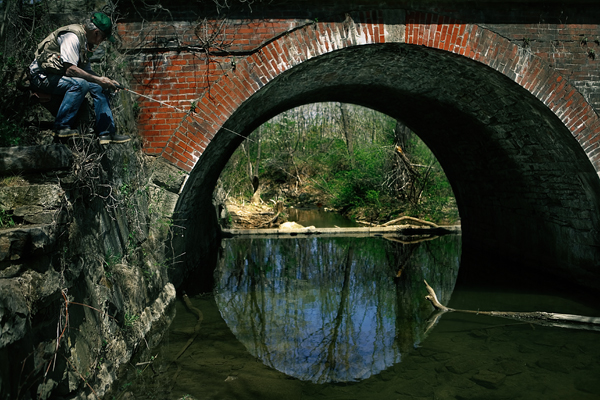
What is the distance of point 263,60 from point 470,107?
14.2ft

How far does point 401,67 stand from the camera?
314 inches

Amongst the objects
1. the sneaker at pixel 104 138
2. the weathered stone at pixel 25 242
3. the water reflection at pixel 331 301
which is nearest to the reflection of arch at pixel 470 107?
the water reflection at pixel 331 301

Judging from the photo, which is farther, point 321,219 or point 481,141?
point 321,219

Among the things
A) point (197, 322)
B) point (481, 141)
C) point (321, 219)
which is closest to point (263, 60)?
point (197, 322)

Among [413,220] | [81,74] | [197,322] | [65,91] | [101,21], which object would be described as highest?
[101,21]

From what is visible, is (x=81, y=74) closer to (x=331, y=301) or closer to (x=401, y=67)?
(x=331, y=301)

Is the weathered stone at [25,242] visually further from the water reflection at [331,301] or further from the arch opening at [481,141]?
the arch opening at [481,141]

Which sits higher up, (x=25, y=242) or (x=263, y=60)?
(x=263, y=60)

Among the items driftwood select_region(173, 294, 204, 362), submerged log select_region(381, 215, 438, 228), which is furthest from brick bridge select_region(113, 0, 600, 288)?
submerged log select_region(381, 215, 438, 228)

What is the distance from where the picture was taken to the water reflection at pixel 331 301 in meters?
5.21

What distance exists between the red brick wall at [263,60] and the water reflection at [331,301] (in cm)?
244

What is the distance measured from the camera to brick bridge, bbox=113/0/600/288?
6.42 metres

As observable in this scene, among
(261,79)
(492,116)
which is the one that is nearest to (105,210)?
(261,79)

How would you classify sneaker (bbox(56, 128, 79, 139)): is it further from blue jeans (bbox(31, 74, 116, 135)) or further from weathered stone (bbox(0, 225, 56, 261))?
weathered stone (bbox(0, 225, 56, 261))
